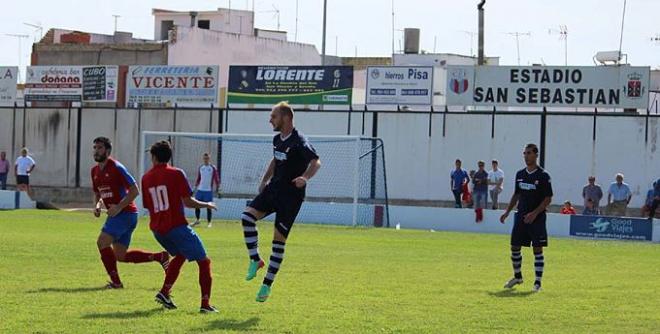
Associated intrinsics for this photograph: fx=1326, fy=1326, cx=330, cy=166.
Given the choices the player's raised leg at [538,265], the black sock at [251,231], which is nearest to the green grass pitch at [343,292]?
the player's raised leg at [538,265]

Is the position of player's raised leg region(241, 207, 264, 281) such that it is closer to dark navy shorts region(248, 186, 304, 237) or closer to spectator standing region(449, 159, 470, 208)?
dark navy shorts region(248, 186, 304, 237)

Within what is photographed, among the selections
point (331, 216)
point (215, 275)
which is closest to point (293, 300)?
point (215, 275)

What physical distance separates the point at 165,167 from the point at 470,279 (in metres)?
6.51

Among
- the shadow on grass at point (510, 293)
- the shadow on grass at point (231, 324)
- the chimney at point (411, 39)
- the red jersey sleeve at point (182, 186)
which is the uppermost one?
the chimney at point (411, 39)

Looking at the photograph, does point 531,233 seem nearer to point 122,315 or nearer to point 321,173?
point 122,315

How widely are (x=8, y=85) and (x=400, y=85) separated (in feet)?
57.4

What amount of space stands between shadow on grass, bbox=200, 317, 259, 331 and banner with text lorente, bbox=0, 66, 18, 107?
43.7m

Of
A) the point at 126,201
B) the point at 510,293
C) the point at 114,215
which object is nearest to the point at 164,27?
the point at 510,293

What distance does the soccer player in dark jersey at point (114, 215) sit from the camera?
15.1 metres

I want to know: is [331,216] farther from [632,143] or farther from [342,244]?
[632,143]

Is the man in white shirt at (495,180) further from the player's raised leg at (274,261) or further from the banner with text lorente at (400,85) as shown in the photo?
the player's raised leg at (274,261)

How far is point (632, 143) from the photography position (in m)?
45.6

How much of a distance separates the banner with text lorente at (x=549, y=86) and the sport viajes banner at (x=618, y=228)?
38.2 feet

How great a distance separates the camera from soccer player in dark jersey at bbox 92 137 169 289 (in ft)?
49.5
